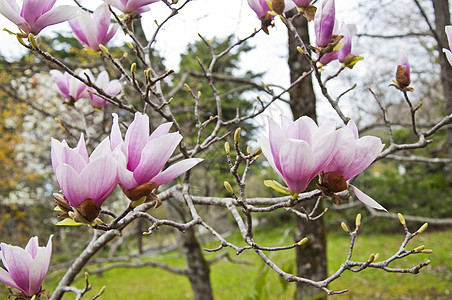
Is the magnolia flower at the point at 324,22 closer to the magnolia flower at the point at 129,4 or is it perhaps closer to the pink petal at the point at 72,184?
the magnolia flower at the point at 129,4

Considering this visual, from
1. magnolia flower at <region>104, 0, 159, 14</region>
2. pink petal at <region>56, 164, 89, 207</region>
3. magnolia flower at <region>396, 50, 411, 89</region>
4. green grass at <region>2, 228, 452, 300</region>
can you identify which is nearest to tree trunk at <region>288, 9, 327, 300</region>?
magnolia flower at <region>396, 50, 411, 89</region>

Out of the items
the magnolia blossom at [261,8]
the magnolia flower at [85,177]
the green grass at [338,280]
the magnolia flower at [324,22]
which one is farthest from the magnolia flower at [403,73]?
the green grass at [338,280]

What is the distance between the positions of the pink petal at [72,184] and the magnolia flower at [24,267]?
278 mm

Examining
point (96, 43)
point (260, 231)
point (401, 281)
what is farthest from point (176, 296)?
point (96, 43)

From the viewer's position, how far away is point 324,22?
93cm

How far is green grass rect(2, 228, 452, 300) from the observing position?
6429 mm

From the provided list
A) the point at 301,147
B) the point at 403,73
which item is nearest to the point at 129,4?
the point at 301,147

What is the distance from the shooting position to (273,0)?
104cm

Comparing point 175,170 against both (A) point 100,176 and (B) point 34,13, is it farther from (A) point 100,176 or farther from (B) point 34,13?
(B) point 34,13

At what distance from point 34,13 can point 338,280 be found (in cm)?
763

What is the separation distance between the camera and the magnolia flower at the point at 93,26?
3.63 ft

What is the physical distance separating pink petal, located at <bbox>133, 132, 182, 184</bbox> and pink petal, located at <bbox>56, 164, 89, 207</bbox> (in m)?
0.10

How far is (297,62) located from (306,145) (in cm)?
253

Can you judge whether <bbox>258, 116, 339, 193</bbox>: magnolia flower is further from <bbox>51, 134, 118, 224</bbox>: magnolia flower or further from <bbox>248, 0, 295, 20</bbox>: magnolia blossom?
<bbox>248, 0, 295, 20</bbox>: magnolia blossom
